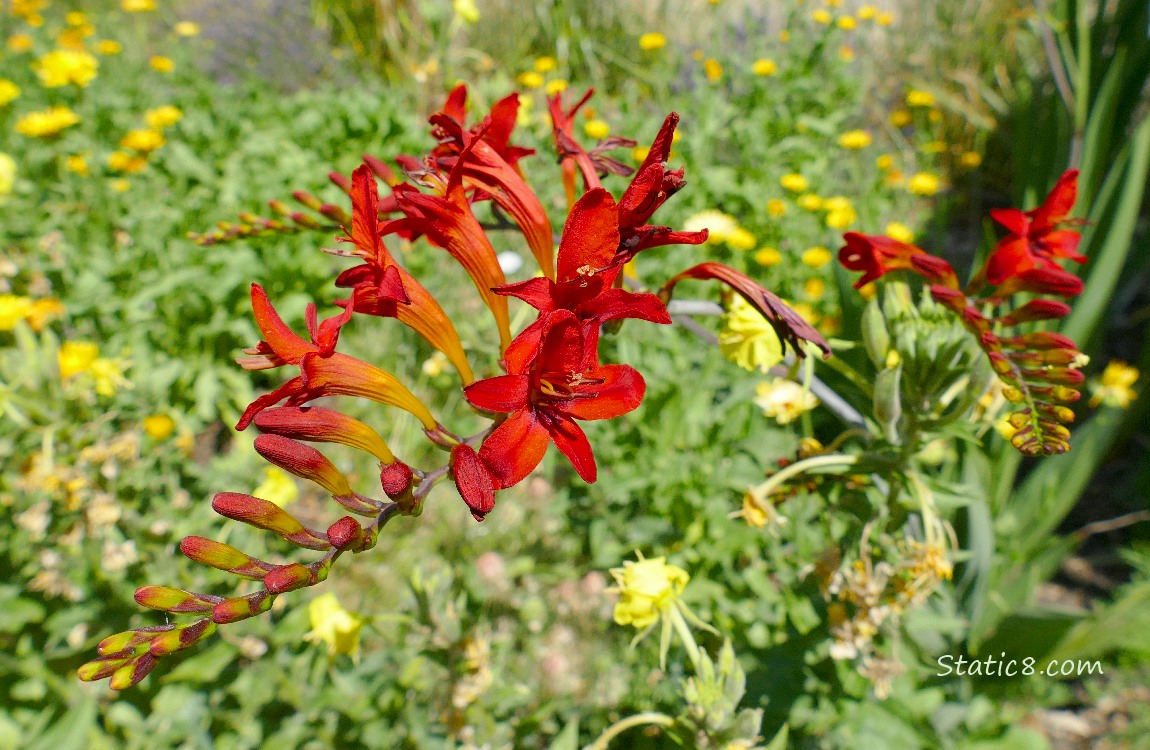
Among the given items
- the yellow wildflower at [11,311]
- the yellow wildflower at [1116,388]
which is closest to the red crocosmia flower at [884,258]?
the yellow wildflower at [1116,388]

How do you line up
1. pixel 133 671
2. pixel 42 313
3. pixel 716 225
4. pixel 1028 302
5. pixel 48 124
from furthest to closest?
pixel 48 124 → pixel 716 225 → pixel 42 313 → pixel 1028 302 → pixel 133 671

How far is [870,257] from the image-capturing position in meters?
1.20

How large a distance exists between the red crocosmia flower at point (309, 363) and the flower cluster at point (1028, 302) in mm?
812

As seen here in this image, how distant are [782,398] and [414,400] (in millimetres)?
1278

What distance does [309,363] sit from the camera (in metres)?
0.83

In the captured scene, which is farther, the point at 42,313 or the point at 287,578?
the point at 42,313

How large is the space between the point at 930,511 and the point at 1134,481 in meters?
2.17

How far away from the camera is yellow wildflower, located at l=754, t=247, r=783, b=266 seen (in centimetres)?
317

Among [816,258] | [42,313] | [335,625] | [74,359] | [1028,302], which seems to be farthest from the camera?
[816,258]

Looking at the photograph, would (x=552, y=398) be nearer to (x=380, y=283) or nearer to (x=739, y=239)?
(x=380, y=283)

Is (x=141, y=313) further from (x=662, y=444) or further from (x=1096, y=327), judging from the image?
(x=1096, y=327)

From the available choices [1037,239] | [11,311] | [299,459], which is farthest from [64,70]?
[1037,239]

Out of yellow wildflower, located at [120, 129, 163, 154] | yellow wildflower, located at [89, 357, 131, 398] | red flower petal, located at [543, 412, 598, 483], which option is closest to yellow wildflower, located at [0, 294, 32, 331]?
yellow wildflower, located at [89, 357, 131, 398]

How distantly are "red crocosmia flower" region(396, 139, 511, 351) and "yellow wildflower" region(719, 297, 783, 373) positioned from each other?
1.53 feet
